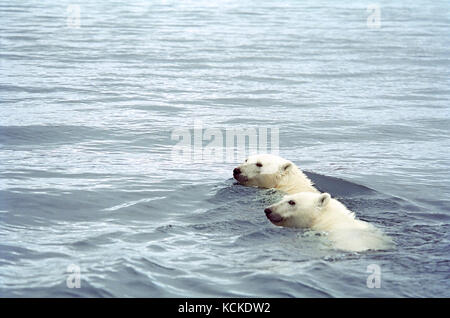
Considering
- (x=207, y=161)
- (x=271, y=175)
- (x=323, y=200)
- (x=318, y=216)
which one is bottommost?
(x=318, y=216)

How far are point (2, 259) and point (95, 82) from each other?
48.8 feet

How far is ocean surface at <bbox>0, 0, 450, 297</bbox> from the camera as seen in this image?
308 inches

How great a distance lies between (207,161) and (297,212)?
4184 millimetres

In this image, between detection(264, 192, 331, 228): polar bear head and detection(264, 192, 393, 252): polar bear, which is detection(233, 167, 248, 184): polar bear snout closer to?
detection(264, 192, 393, 252): polar bear

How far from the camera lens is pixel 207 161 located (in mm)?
13648

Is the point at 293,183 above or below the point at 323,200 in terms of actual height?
above

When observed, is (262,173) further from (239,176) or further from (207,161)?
(207,161)

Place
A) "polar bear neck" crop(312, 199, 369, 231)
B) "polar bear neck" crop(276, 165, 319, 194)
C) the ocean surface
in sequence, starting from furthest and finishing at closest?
1. "polar bear neck" crop(276, 165, 319, 194)
2. "polar bear neck" crop(312, 199, 369, 231)
3. the ocean surface

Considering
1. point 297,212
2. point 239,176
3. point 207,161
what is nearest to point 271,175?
point 239,176

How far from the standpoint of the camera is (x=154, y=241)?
349 inches

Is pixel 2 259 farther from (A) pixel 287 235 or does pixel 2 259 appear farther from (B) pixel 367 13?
(B) pixel 367 13

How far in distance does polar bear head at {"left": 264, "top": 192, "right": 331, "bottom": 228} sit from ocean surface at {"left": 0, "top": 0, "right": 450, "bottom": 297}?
16 cm

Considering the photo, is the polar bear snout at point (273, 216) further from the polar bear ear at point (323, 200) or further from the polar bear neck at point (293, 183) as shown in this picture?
the polar bear neck at point (293, 183)

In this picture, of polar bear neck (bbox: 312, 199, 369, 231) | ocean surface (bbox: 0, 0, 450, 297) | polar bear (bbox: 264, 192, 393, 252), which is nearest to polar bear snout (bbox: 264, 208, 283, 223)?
polar bear (bbox: 264, 192, 393, 252)
